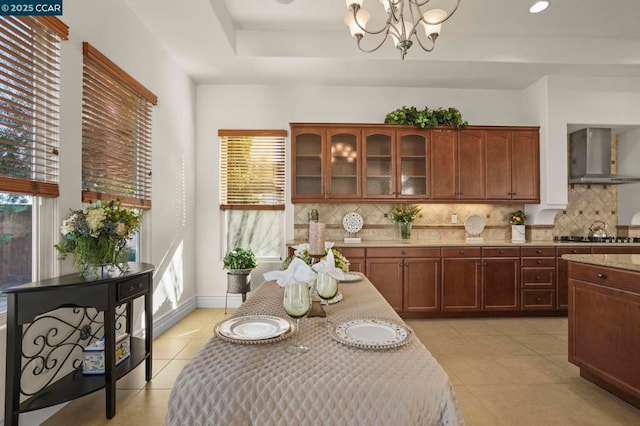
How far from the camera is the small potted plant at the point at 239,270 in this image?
12.8 feet

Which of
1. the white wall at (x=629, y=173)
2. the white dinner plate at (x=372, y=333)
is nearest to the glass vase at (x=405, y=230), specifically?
the white wall at (x=629, y=173)

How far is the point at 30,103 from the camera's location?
1.89 meters

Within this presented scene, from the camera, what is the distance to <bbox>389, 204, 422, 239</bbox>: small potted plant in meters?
4.36

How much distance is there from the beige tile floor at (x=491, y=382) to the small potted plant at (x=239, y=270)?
479mm

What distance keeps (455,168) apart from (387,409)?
3829mm

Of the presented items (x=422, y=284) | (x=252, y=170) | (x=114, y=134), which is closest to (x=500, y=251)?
(x=422, y=284)

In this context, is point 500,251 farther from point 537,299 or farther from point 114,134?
point 114,134

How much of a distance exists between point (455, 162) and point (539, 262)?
1.52 metres

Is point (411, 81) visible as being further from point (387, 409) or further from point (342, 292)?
point (387, 409)

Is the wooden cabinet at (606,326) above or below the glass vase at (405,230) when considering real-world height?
below

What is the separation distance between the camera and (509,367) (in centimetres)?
272

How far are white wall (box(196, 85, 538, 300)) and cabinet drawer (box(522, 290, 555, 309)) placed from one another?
2177 millimetres

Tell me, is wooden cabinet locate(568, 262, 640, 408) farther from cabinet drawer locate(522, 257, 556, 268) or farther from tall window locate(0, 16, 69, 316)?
tall window locate(0, 16, 69, 316)

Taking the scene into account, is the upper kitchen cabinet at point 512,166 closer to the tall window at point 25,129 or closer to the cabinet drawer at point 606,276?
the cabinet drawer at point 606,276
